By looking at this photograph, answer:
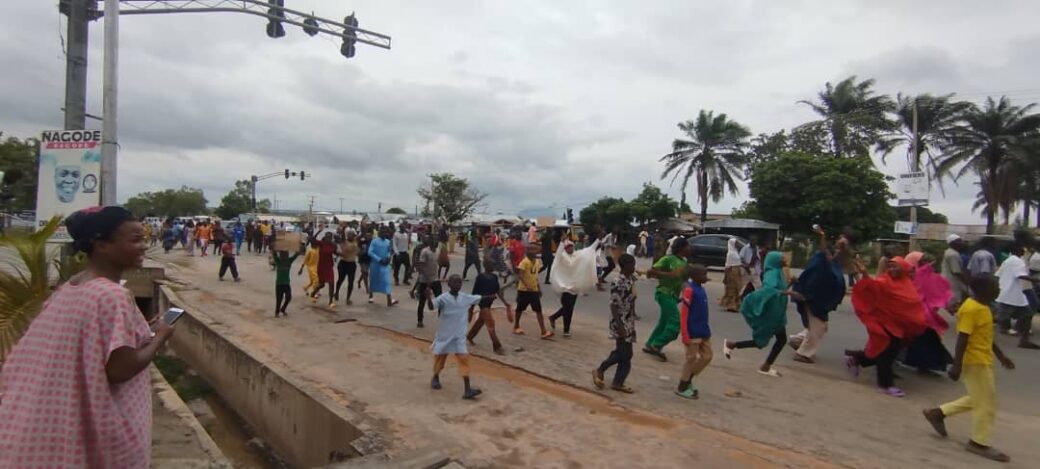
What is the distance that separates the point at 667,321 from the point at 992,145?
34548 millimetres

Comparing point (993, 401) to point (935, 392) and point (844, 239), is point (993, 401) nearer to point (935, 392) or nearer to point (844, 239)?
point (935, 392)

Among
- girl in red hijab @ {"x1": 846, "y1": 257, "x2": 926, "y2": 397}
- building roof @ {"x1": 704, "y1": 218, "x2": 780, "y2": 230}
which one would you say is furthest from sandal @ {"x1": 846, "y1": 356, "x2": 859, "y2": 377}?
building roof @ {"x1": 704, "y1": 218, "x2": 780, "y2": 230}

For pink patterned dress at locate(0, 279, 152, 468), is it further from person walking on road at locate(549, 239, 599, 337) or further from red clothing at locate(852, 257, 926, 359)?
person walking on road at locate(549, 239, 599, 337)

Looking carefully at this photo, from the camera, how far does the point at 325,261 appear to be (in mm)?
11852

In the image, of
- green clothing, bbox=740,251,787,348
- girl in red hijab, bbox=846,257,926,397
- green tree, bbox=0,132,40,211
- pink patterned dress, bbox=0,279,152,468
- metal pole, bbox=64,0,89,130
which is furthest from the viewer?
green tree, bbox=0,132,40,211

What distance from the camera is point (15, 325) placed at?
204 inches

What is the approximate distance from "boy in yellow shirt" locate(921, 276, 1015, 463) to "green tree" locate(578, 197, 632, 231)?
96.5 feet

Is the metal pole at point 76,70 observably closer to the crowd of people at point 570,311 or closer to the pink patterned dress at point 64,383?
the crowd of people at point 570,311

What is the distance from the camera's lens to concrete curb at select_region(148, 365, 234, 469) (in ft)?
15.1

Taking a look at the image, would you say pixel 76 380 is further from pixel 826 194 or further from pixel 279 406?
pixel 826 194

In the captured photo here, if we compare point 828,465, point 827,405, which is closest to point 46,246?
point 828,465

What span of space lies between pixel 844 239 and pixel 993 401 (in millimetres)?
2708

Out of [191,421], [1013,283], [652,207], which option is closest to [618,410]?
[191,421]

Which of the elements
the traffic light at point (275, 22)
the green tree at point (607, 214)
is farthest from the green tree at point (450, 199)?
the traffic light at point (275, 22)
